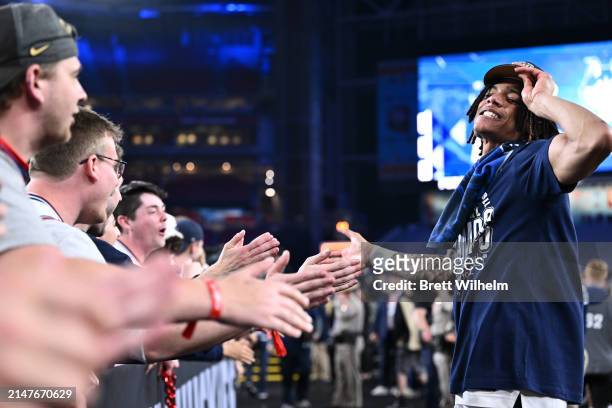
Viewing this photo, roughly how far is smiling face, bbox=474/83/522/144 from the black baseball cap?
0.03m

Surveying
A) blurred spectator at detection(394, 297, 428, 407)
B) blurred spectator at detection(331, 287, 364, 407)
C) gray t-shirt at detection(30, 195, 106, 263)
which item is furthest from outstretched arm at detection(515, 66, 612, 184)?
blurred spectator at detection(394, 297, 428, 407)

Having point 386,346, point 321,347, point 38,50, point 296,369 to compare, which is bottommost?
point 321,347

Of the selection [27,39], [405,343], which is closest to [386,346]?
[405,343]

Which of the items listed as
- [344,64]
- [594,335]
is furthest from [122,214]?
[344,64]

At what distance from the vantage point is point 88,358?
5.31 ft

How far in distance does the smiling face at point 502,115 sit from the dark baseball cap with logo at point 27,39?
80.1 inches

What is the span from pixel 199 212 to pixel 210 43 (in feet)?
32.1

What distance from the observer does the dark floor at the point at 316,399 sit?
515 inches

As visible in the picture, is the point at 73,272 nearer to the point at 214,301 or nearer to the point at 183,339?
the point at 214,301

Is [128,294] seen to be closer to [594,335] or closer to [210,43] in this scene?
[594,335]

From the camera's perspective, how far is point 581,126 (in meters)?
2.99

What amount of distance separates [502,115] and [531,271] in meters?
0.77

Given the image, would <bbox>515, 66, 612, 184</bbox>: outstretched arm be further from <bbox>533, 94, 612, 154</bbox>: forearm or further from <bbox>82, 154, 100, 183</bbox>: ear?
<bbox>82, 154, 100, 183</bbox>: ear

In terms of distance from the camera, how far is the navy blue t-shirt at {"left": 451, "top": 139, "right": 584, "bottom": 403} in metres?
3.16
